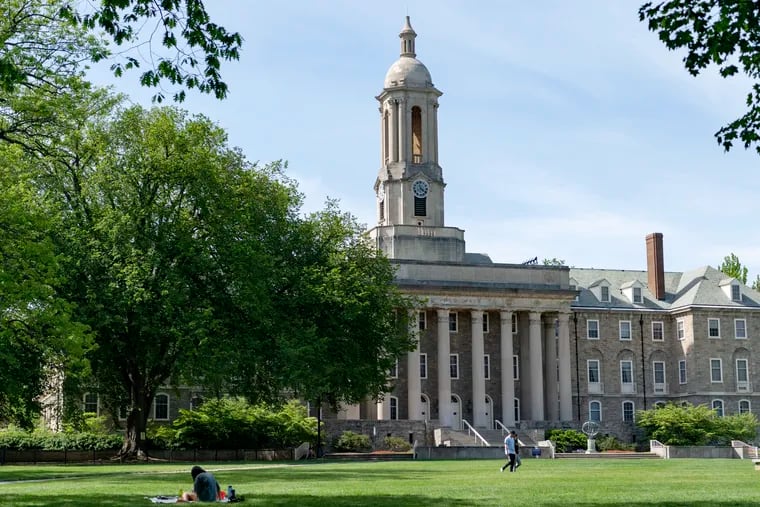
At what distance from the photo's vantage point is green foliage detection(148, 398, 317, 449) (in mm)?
58281

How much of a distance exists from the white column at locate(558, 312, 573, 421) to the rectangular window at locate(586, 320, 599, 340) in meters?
4.73

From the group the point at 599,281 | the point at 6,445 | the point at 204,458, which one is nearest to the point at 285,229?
the point at 204,458

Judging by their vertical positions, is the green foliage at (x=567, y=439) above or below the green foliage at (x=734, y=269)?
below

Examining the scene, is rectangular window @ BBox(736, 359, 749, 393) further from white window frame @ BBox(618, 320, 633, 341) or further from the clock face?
the clock face

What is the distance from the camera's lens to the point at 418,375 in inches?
3095

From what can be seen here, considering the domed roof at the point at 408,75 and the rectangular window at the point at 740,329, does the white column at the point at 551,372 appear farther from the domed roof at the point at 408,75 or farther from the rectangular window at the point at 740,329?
the domed roof at the point at 408,75

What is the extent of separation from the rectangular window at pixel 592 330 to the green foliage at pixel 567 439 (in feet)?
44.7

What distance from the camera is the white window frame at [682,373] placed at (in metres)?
86.7

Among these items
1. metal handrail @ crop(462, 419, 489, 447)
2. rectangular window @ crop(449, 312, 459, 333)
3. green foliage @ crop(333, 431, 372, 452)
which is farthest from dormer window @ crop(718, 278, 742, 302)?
green foliage @ crop(333, 431, 372, 452)

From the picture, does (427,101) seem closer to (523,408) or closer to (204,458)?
(523,408)

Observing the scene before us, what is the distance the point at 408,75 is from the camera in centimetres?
8644

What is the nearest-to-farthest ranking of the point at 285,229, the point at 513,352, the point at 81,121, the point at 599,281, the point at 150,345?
the point at 81,121 < the point at 150,345 < the point at 285,229 < the point at 513,352 < the point at 599,281

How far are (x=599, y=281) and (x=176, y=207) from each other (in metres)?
48.4

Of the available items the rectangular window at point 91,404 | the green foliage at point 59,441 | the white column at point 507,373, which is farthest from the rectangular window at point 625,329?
the green foliage at point 59,441
